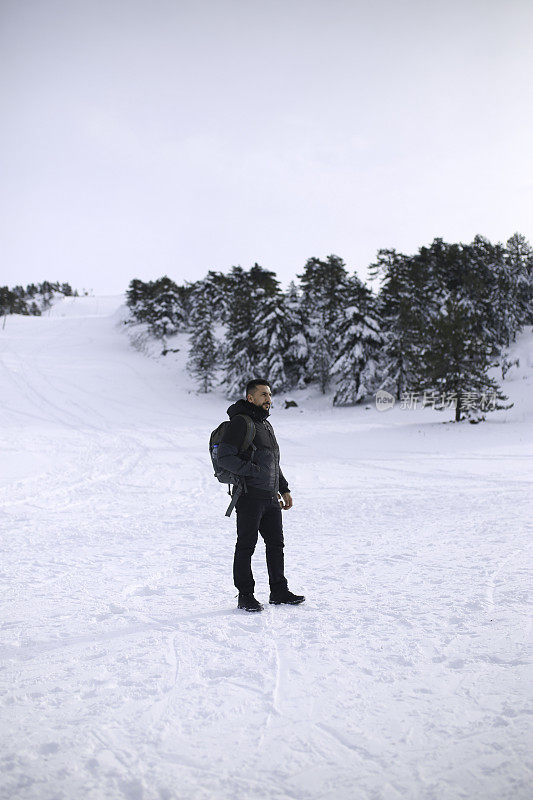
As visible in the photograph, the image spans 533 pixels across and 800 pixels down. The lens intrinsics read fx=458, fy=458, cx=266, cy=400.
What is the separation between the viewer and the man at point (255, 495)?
432 cm

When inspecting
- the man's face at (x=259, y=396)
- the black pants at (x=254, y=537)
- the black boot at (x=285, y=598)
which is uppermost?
the man's face at (x=259, y=396)

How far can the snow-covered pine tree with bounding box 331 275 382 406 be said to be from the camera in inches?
1280

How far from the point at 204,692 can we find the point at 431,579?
3173 mm

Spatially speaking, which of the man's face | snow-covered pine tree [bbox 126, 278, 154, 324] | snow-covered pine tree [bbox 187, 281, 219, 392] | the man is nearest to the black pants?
the man

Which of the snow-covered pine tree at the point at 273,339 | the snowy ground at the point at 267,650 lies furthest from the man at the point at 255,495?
the snow-covered pine tree at the point at 273,339

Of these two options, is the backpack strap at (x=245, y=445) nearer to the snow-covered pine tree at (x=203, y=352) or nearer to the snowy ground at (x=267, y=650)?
the snowy ground at (x=267, y=650)

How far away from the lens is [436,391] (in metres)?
24.4

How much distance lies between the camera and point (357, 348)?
3234 cm

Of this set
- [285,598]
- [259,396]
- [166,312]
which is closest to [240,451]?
[259,396]

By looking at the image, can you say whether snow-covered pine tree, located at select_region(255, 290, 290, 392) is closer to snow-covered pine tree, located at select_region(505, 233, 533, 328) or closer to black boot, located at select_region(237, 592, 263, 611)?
snow-covered pine tree, located at select_region(505, 233, 533, 328)

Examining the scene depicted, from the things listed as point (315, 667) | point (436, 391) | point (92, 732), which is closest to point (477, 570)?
point (315, 667)

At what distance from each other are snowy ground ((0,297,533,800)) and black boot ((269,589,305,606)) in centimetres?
9

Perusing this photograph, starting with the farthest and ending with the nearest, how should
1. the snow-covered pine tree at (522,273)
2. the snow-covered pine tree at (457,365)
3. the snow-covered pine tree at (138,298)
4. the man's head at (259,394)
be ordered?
1. the snow-covered pine tree at (138,298)
2. the snow-covered pine tree at (522,273)
3. the snow-covered pine tree at (457,365)
4. the man's head at (259,394)

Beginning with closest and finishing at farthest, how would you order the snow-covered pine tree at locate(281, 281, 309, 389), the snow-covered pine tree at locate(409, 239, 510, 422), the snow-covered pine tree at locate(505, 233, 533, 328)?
the snow-covered pine tree at locate(409, 239, 510, 422)
the snow-covered pine tree at locate(281, 281, 309, 389)
the snow-covered pine tree at locate(505, 233, 533, 328)
